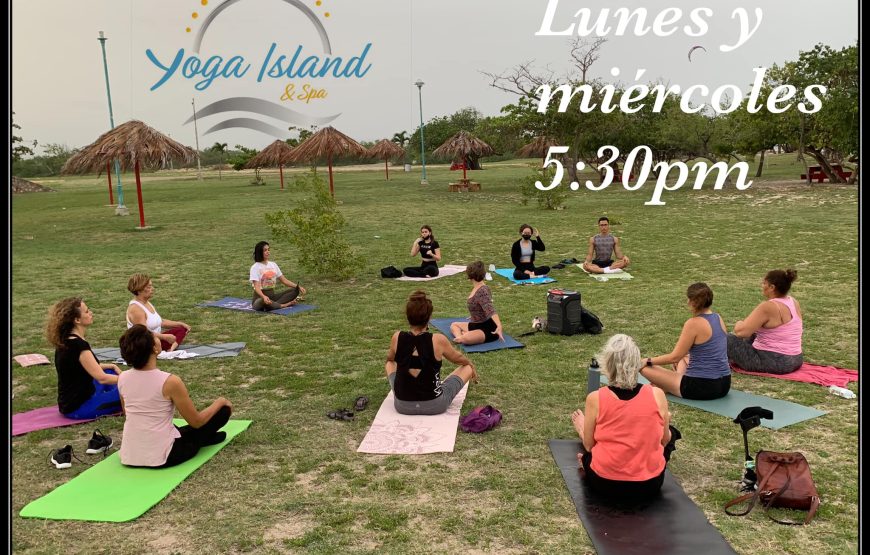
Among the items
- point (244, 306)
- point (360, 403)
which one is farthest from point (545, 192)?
point (360, 403)

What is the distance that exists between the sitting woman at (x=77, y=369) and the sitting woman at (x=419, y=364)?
2.36 m

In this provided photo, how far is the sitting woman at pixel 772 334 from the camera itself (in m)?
6.18

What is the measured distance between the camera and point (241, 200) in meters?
29.1

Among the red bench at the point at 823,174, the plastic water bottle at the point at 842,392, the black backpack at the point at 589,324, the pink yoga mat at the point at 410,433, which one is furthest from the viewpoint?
the red bench at the point at 823,174

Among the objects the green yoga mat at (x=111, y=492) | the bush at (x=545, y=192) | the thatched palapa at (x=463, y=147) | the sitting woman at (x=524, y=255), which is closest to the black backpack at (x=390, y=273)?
the sitting woman at (x=524, y=255)

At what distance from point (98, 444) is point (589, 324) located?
527 cm

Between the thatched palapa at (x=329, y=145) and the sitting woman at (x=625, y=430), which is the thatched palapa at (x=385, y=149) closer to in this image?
the thatched palapa at (x=329, y=145)

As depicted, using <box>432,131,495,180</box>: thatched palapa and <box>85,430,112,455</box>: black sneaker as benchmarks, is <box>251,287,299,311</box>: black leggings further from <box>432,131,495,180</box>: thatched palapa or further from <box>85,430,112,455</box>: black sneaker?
<box>432,131,495,180</box>: thatched palapa

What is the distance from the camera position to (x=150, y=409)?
464 centimetres

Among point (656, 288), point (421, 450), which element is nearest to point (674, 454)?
point (421, 450)

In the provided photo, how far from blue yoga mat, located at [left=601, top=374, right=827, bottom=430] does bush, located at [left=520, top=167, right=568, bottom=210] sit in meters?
16.6

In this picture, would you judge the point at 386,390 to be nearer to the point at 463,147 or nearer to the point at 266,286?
the point at 266,286

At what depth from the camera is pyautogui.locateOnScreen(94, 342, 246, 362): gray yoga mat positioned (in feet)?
24.3

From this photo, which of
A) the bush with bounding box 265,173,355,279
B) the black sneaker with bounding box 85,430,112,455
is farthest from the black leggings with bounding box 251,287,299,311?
the black sneaker with bounding box 85,430,112,455
